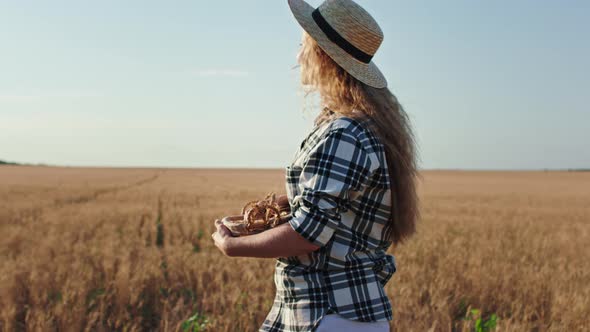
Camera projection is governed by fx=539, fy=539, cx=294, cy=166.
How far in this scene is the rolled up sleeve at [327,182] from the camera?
1.61 m

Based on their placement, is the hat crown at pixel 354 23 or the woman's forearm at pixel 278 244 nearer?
the woman's forearm at pixel 278 244

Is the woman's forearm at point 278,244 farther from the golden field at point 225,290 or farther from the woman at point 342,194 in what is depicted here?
the golden field at point 225,290

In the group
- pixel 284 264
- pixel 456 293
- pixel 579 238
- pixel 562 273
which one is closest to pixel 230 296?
pixel 456 293

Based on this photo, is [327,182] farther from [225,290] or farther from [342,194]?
[225,290]

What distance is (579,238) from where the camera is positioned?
10438 mm

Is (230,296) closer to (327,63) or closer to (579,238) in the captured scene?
(327,63)

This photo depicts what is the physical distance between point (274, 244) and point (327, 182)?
257 mm

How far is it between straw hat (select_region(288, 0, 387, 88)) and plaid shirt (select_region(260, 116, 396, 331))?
9.0 inches

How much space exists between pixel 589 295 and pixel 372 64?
4190 mm

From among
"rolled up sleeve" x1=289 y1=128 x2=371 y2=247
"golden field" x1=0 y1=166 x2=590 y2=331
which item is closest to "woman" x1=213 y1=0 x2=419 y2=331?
"rolled up sleeve" x1=289 y1=128 x2=371 y2=247

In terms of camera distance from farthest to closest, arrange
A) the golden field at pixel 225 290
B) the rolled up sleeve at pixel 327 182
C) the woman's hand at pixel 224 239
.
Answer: the golden field at pixel 225 290 → the woman's hand at pixel 224 239 → the rolled up sleeve at pixel 327 182

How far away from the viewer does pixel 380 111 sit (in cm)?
182

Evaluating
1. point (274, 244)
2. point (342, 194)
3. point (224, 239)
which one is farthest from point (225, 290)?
point (342, 194)

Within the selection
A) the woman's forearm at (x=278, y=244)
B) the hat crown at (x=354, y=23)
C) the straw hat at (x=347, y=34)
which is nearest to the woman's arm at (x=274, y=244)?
the woman's forearm at (x=278, y=244)
